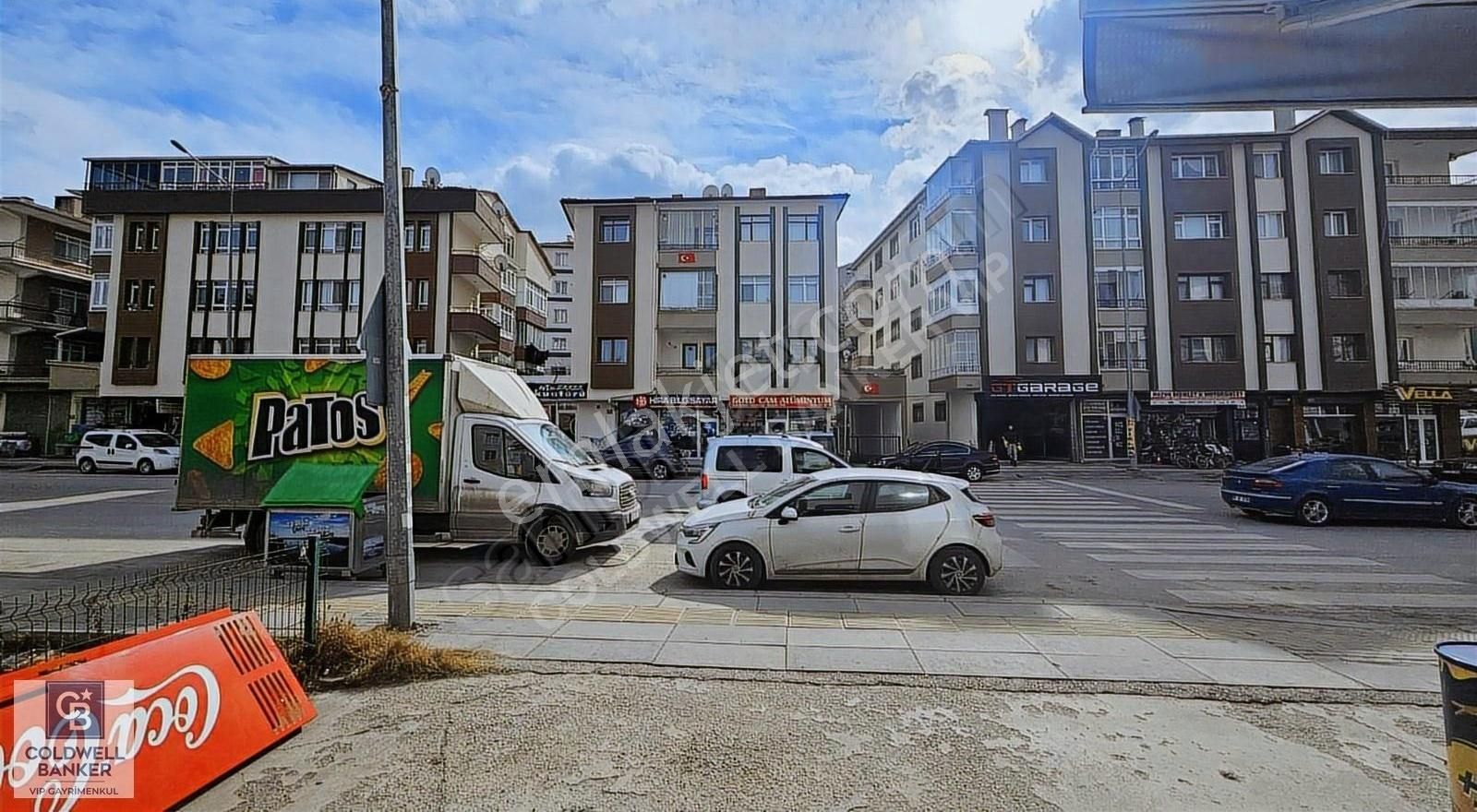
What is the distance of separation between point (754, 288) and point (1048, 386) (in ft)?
48.5

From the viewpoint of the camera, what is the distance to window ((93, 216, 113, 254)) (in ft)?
110

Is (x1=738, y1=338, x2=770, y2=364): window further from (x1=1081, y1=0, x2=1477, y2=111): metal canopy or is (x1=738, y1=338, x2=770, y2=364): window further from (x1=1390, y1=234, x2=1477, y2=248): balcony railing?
(x1=1390, y1=234, x2=1477, y2=248): balcony railing

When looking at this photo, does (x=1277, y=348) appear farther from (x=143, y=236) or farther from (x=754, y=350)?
(x=143, y=236)

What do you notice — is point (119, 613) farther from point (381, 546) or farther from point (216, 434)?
point (216, 434)

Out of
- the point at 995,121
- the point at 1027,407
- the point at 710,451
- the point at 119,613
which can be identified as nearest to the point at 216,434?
the point at 119,613

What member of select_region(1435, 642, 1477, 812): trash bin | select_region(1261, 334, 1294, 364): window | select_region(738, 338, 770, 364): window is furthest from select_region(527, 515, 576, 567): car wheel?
select_region(1261, 334, 1294, 364): window

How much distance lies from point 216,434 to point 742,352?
2474 cm

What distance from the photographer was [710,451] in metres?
13.2

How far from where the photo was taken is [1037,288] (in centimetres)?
3234

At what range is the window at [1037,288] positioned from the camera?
3228 cm

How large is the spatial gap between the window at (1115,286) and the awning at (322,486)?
3303 centimetres

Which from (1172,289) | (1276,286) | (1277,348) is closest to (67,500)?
(1172,289)

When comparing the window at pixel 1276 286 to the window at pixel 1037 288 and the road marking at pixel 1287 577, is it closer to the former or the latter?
the window at pixel 1037 288

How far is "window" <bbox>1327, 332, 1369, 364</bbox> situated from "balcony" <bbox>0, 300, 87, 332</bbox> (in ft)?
215
